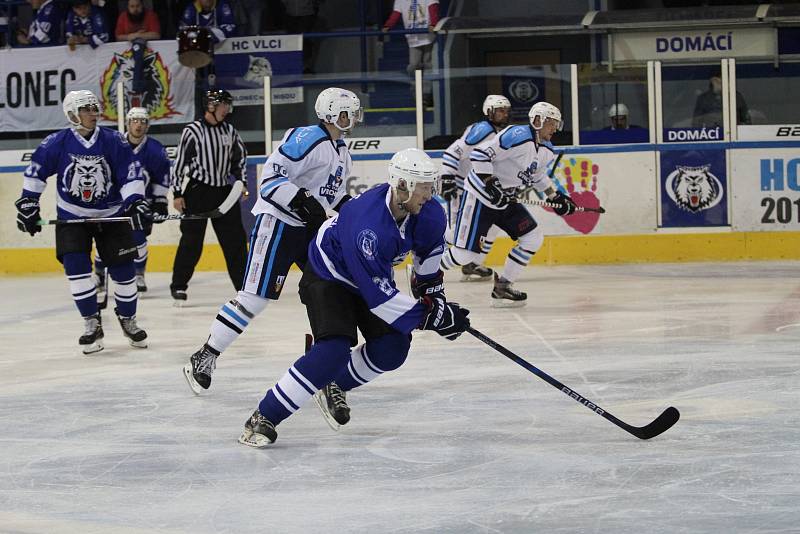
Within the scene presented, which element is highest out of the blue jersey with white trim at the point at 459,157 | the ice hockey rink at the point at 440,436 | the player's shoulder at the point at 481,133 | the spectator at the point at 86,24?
the spectator at the point at 86,24

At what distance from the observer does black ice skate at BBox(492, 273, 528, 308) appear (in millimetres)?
7434

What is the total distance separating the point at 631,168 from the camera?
956 cm

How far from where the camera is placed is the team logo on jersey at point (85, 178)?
5.73 m

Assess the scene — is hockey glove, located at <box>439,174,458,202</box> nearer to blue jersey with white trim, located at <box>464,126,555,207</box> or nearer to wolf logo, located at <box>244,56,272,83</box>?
blue jersey with white trim, located at <box>464,126,555,207</box>

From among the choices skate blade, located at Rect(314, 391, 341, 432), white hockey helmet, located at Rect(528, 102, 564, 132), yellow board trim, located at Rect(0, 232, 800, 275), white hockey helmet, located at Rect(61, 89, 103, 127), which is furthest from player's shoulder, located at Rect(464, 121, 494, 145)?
skate blade, located at Rect(314, 391, 341, 432)

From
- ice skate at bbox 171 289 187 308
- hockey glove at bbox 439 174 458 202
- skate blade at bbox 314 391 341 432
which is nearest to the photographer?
skate blade at bbox 314 391 341 432

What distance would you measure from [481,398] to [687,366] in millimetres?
1018

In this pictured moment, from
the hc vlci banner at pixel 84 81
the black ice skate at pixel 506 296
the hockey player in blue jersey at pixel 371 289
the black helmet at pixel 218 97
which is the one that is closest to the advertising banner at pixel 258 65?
the hc vlci banner at pixel 84 81

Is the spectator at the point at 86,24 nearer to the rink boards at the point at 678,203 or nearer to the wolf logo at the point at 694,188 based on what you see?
the rink boards at the point at 678,203

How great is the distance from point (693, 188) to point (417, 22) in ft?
9.22

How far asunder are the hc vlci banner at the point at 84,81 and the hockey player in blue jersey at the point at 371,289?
21.1ft

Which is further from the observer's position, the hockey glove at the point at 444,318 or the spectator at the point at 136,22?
the spectator at the point at 136,22

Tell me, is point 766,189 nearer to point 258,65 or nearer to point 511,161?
point 511,161

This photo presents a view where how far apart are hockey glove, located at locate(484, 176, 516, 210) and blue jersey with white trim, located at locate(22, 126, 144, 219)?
232 centimetres
